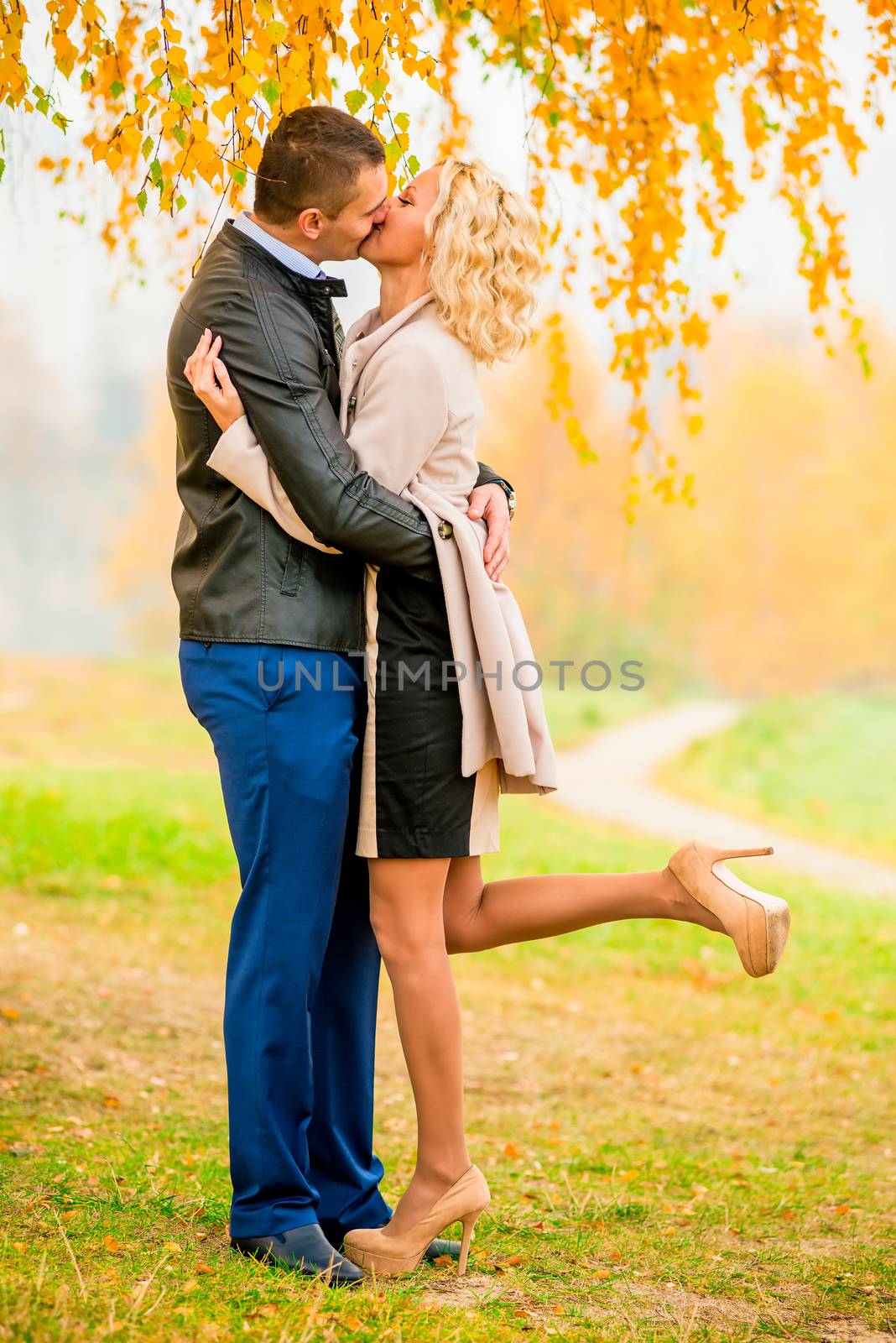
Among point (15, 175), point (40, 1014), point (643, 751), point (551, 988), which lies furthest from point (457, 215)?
point (643, 751)

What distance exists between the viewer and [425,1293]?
2420 mm

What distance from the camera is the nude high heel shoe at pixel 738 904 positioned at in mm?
2443

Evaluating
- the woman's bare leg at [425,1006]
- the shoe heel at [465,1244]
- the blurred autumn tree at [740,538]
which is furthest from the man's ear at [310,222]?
the blurred autumn tree at [740,538]

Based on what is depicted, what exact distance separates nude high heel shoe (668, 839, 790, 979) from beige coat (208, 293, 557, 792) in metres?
0.36

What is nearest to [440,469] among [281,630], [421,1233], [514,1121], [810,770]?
[281,630]

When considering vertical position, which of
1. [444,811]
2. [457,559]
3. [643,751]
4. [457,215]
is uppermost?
[457,215]

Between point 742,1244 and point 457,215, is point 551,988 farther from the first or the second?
point 457,215

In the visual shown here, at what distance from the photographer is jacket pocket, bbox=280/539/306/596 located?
237 cm

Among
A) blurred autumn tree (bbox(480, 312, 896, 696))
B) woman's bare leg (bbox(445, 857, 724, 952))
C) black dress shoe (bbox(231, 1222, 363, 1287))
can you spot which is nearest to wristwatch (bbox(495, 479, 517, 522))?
woman's bare leg (bbox(445, 857, 724, 952))

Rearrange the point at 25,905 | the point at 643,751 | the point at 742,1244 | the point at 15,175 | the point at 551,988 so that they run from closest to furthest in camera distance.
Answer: the point at 742,1244 < the point at 15,175 < the point at 551,988 < the point at 25,905 < the point at 643,751

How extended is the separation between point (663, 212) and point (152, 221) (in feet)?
4.97

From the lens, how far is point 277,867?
→ 237 cm

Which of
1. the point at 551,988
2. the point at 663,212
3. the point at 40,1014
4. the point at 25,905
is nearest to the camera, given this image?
the point at 663,212

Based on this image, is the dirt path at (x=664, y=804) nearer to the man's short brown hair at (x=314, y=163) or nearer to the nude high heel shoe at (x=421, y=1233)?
the nude high heel shoe at (x=421, y=1233)
